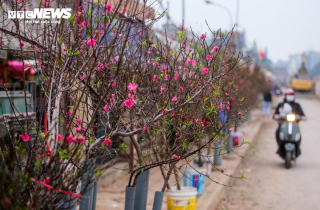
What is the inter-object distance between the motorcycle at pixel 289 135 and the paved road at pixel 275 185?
1.24 feet

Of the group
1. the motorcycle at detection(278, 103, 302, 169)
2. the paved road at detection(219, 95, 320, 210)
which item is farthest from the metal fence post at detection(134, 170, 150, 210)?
the motorcycle at detection(278, 103, 302, 169)

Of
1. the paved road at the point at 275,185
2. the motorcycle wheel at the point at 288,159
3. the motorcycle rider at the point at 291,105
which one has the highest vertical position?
the motorcycle rider at the point at 291,105

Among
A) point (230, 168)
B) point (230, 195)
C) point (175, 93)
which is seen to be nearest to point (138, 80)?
point (175, 93)

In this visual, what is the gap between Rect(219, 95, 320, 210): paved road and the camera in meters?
9.16

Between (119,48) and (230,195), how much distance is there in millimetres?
5187

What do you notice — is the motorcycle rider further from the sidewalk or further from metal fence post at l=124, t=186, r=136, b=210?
metal fence post at l=124, t=186, r=136, b=210

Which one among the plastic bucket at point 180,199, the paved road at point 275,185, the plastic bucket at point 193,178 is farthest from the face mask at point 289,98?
the plastic bucket at point 180,199

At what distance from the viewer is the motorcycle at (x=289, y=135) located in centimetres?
1237

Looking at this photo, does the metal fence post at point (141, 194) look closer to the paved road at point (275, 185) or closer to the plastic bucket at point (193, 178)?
the plastic bucket at point (193, 178)

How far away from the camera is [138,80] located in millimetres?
5609

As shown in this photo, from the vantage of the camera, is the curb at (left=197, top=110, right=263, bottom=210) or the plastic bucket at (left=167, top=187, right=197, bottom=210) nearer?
the plastic bucket at (left=167, top=187, right=197, bottom=210)

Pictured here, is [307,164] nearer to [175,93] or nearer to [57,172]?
[175,93]

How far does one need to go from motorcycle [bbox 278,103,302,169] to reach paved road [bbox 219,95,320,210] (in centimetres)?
38

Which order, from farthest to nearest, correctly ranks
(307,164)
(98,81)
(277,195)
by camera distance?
(307,164), (277,195), (98,81)
